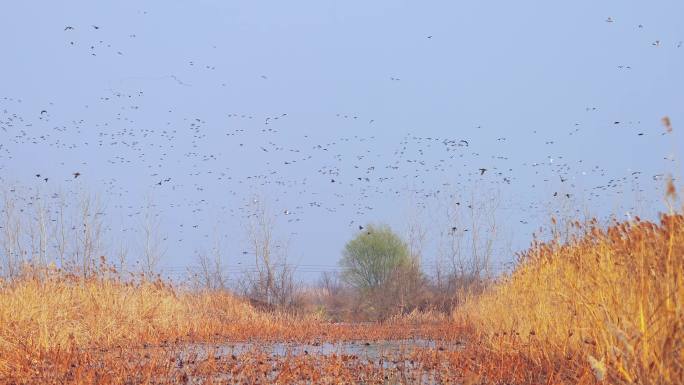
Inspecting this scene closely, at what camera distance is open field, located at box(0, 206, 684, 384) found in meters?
5.70


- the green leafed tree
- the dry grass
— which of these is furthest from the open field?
the green leafed tree

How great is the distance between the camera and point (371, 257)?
1446 inches

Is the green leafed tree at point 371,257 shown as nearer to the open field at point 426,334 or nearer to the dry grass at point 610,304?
the open field at point 426,334

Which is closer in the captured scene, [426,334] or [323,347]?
[323,347]

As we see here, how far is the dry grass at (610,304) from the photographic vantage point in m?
5.09

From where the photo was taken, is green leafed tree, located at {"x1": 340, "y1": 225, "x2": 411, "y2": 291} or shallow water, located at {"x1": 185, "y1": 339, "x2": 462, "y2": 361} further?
green leafed tree, located at {"x1": 340, "y1": 225, "x2": 411, "y2": 291}

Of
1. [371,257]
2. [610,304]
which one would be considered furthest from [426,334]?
[371,257]

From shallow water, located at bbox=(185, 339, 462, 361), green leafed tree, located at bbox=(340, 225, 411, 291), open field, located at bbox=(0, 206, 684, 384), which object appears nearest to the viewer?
open field, located at bbox=(0, 206, 684, 384)

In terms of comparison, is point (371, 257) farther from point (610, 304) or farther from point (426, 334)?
point (610, 304)

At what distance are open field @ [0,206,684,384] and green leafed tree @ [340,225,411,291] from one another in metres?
16.2

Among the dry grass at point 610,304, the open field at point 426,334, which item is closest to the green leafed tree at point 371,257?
the open field at point 426,334

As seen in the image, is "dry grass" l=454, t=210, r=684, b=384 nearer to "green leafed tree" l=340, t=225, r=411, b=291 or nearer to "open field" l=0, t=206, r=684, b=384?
"open field" l=0, t=206, r=684, b=384

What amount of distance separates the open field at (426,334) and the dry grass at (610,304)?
0.02 metres

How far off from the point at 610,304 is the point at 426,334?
11591 mm
